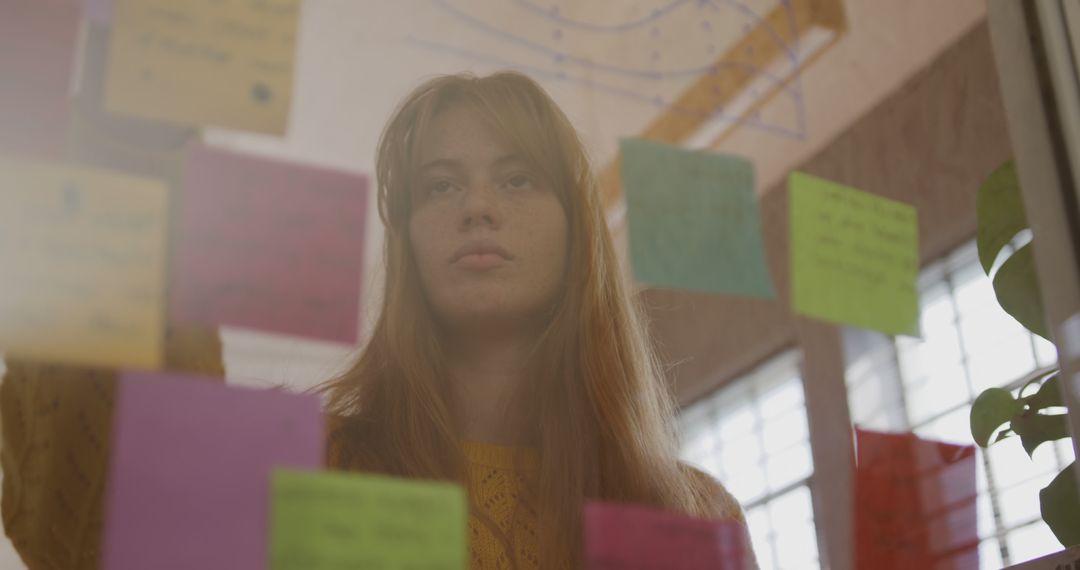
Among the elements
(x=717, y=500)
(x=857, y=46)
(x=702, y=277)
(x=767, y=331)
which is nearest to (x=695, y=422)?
(x=767, y=331)

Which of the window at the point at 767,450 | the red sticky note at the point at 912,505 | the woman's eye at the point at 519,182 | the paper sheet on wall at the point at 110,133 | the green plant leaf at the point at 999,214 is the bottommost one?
the red sticky note at the point at 912,505

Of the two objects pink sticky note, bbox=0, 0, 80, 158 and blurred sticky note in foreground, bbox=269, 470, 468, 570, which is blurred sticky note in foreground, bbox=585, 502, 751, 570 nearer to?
blurred sticky note in foreground, bbox=269, 470, 468, 570

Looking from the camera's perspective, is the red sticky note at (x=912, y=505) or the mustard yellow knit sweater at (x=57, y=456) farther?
the red sticky note at (x=912, y=505)

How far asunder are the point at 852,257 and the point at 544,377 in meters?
0.25

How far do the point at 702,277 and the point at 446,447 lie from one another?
0.72 feet

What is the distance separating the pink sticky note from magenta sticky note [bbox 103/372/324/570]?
0.14 metres

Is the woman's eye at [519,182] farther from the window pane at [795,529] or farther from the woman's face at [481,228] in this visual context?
the window pane at [795,529]

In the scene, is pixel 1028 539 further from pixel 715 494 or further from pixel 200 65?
pixel 200 65

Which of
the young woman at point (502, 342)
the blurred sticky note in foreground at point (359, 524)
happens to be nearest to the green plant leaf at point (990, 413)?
the young woman at point (502, 342)

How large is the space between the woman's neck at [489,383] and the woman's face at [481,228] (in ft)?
0.08

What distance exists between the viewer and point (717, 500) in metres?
0.95

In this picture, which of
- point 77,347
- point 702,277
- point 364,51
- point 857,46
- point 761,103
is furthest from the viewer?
point 857,46

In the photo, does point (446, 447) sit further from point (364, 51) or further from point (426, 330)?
point (364, 51)

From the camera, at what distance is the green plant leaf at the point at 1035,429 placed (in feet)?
3.13
